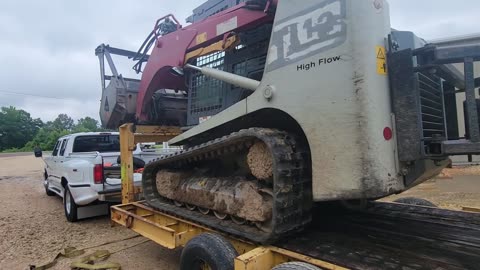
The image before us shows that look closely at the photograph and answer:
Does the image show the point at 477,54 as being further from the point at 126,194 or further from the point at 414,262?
the point at 126,194

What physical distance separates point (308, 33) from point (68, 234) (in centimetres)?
537

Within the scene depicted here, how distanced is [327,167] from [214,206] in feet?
4.50

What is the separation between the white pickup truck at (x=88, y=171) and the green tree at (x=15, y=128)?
263 ft

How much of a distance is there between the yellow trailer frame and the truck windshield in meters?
2.55

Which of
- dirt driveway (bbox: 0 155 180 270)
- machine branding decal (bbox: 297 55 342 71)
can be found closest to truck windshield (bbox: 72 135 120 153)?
dirt driveway (bbox: 0 155 180 270)

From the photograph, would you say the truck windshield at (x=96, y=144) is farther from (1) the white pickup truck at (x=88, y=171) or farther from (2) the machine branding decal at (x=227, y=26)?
(2) the machine branding decal at (x=227, y=26)

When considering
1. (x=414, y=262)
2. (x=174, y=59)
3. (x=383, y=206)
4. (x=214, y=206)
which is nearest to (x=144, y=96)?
(x=174, y=59)

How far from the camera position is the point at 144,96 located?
17.6 feet

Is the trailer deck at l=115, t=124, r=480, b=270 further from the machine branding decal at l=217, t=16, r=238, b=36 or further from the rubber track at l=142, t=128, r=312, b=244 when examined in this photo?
the machine branding decal at l=217, t=16, r=238, b=36

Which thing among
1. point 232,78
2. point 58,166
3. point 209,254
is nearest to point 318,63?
point 232,78

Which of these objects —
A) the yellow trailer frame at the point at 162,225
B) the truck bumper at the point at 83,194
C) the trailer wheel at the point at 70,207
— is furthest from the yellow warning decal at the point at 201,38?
the trailer wheel at the point at 70,207

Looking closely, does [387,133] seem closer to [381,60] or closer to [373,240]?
[381,60]

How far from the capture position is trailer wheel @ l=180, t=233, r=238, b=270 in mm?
3080

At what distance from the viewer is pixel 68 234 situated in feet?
20.3
